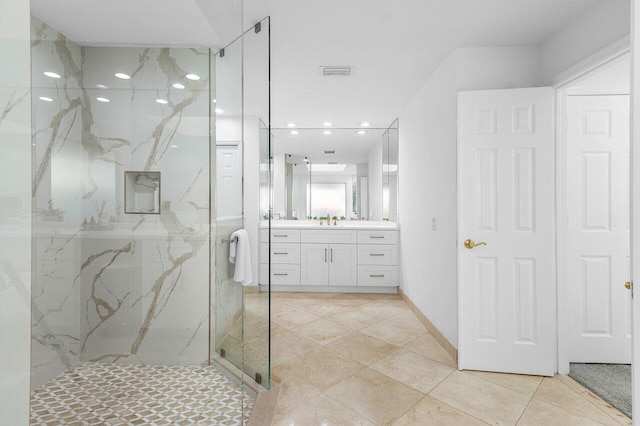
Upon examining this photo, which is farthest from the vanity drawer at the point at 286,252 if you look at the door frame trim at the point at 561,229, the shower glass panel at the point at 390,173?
the door frame trim at the point at 561,229

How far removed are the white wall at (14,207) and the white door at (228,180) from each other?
962 mm

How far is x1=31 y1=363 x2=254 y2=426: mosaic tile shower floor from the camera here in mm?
818

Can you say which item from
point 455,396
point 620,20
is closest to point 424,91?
point 620,20

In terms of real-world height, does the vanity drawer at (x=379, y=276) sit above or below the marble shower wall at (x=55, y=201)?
below

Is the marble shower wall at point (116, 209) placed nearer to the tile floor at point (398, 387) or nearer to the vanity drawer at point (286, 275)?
the tile floor at point (398, 387)

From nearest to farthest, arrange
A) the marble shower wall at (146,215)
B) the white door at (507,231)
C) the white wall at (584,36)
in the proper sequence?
the marble shower wall at (146,215)
the white wall at (584,36)
the white door at (507,231)

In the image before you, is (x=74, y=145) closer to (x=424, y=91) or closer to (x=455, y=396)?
(x=455, y=396)

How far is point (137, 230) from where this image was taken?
44.2 inches

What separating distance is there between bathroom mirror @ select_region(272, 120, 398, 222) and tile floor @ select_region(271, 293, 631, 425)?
1.89 meters

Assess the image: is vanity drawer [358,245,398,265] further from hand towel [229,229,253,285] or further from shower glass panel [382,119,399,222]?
hand towel [229,229,253,285]

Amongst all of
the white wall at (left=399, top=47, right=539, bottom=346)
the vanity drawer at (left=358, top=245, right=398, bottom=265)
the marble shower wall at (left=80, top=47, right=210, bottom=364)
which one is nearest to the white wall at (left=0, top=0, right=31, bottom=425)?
the marble shower wall at (left=80, top=47, right=210, bottom=364)

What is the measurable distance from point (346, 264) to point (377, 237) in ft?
1.79

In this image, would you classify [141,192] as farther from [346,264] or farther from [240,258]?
[346,264]

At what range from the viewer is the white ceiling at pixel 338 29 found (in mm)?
988
